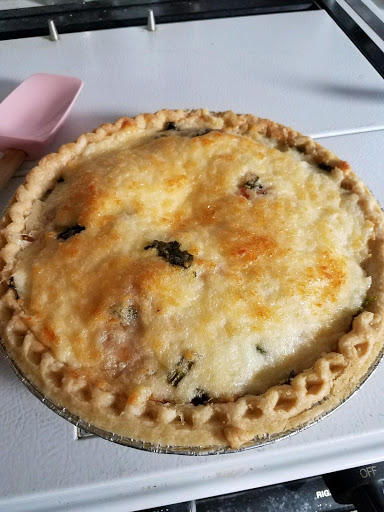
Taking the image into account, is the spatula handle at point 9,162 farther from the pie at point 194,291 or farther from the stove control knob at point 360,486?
the stove control knob at point 360,486

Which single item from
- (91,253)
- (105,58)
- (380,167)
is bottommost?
(380,167)

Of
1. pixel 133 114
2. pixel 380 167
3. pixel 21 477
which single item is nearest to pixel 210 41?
pixel 133 114

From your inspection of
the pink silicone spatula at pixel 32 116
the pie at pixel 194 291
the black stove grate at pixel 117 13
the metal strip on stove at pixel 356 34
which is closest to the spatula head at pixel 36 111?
the pink silicone spatula at pixel 32 116

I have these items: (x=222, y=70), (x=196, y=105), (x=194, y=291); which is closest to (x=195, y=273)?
(x=194, y=291)

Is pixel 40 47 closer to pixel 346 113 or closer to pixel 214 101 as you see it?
pixel 214 101

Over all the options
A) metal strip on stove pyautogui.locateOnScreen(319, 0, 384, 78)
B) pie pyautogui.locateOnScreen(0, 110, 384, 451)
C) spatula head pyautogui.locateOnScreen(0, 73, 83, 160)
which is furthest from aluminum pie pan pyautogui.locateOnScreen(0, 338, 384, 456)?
metal strip on stove pyautogui.locateOnScreen(319, 0, 384, 78)

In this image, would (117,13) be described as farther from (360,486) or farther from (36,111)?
(360,486)
